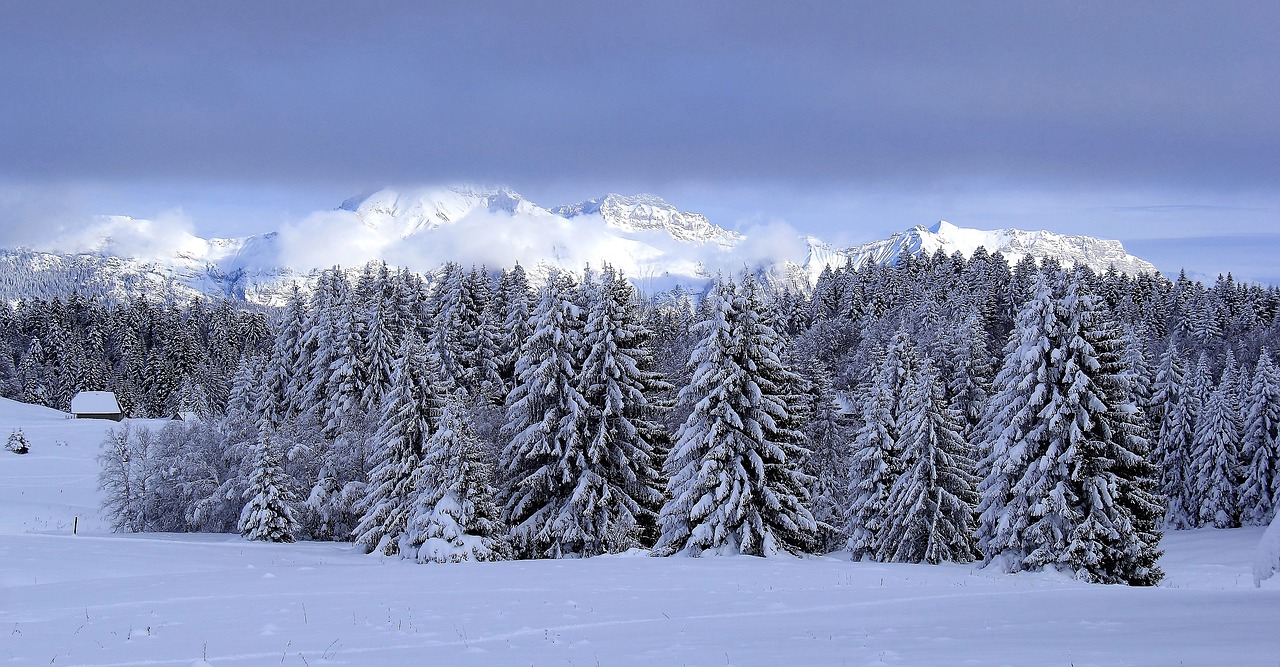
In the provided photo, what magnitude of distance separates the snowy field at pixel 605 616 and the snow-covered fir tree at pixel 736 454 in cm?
258

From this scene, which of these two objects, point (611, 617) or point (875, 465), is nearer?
point (611, 617)

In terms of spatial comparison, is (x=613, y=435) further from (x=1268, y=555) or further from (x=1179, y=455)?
(x=1179, y=455)

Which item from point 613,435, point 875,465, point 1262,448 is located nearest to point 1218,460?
point 1262,448

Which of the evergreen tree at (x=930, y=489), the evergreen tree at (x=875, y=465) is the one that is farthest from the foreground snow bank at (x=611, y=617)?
the evergreen tree at (x=875, y=465)

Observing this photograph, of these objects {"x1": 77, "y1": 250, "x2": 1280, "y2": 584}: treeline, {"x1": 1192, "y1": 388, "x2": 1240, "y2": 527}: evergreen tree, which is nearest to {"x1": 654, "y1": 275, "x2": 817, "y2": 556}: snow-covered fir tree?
{"x1": 77, "y1": 250, "x2": 1280, "y2": 584}: treeline

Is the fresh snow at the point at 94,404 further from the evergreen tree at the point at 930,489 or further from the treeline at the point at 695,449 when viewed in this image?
the evergreen tree at the point at 930,489

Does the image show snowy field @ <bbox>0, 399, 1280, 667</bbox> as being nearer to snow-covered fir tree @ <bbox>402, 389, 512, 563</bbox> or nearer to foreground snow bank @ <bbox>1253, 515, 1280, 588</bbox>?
foreground snow bank @ <bbox>1253, 515, 1280, 588</bbox>

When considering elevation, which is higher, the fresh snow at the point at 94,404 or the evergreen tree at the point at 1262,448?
the evergreen tree at the point at 1262,448

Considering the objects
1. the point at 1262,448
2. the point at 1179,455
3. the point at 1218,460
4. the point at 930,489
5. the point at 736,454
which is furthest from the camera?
the point at 1179,455

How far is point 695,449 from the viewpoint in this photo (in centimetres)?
2819

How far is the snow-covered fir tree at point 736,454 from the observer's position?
26.9m

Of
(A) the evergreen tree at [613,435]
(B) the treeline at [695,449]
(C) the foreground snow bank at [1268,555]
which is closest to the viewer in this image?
(C) the foreground snow bank at [1268,555]

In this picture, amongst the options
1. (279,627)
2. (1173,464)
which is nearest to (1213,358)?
(1173,464)

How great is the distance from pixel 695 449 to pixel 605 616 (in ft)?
49.1
